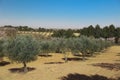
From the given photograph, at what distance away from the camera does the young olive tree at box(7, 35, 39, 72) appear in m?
28.7

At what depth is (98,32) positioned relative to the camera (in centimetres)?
11425

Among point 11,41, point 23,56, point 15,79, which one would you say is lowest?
point 15,79

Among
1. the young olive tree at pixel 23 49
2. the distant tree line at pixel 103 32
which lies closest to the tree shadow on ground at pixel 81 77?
the young olive tree at pixel 23 49

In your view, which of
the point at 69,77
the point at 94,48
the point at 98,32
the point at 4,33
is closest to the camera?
the point at 69,77

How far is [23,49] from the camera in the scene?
28.8m

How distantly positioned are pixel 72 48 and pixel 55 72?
17.8 m

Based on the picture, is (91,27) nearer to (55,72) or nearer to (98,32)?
(98,32)

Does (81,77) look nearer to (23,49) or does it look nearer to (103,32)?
(23,49)

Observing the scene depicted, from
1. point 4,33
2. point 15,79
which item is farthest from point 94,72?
point 4,33

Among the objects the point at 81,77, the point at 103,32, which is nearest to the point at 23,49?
the point at 81,77

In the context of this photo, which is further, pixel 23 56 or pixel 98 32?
pixel 98 32

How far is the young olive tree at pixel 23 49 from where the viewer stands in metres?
28.7

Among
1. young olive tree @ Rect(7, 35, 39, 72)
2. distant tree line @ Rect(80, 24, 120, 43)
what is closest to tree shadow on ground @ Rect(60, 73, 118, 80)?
young olive tree @ Rect(7, 35, 39, 72)

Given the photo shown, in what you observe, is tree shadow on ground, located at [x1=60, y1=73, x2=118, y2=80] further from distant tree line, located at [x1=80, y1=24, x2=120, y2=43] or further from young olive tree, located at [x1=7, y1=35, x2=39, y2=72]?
distant tree line, located at [x1=80, y1=24, x2=120, y2=43]
